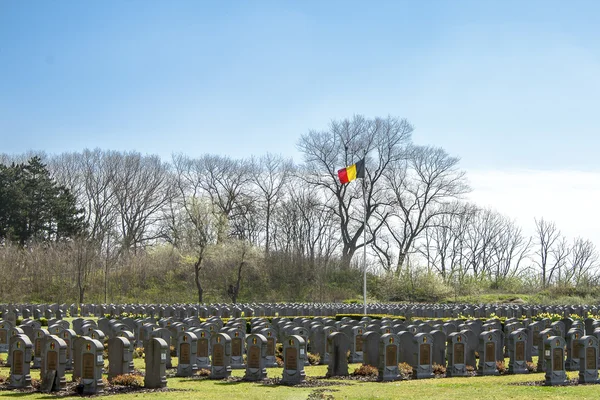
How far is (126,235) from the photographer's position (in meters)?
64.2

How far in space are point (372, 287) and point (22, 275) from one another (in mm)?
26089

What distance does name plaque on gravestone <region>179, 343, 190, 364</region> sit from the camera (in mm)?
17625

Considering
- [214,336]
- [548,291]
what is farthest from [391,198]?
[214,336]

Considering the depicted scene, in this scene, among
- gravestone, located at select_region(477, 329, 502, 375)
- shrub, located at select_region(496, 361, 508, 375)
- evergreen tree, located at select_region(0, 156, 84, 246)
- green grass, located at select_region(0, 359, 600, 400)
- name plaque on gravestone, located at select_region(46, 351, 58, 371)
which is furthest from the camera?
evergreen tree, located at select_region(0, 156, 84, 246)

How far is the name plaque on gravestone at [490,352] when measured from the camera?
708 inches

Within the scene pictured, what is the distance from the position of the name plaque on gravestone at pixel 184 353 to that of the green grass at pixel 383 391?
106cm

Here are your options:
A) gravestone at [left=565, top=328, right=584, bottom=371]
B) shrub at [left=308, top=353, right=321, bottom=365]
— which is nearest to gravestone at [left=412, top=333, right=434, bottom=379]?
shrub at [left=308, top=353, right=321, bottom=365]

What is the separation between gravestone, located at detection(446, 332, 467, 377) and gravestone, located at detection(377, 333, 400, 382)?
62.9 inches

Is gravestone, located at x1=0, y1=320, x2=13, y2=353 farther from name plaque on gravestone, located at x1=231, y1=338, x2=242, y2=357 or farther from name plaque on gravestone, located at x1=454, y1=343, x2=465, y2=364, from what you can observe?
name plaque on gravestone, located at x1=454, y1=343, x2=465, y2=364

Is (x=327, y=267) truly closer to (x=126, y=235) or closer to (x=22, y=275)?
(x=126, y=235)

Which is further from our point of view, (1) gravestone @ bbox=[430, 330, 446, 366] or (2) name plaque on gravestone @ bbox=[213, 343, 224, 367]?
(1) gravestone @ bbox=[430, 330, 446, 366]

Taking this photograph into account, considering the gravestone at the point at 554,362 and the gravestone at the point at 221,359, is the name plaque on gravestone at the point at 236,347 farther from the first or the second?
the gravestone at the point at 554,362

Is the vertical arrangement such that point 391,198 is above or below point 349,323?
above

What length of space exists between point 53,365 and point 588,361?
38.0ft
